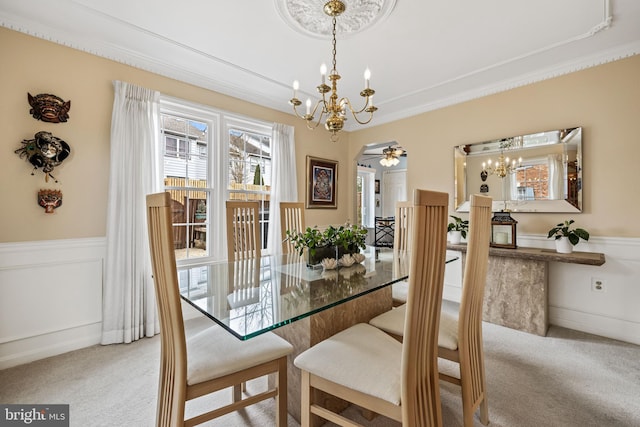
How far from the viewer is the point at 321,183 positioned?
4.50 metres

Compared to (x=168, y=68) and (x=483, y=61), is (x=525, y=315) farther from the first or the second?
(x=168, y=68)

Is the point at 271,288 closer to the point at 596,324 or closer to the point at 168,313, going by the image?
the point at 168,313

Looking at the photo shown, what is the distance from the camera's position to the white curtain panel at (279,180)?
150 inches

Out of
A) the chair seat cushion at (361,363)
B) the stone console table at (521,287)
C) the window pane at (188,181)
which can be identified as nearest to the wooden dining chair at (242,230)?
the window pane at (188,181)

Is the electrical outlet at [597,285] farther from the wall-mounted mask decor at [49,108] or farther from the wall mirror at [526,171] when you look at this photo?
the wall-mounted mask decor at [49,108]

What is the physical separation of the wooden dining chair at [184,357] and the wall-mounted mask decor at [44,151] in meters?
1.82

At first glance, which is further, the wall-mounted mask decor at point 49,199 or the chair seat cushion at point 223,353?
the wall-mounted mask decor at point 49,199

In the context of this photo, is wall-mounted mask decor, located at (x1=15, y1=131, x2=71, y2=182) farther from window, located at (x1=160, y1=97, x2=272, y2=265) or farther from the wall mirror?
the wall mirror

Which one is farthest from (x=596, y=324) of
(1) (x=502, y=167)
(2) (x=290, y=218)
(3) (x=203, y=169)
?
(3) (x=203, y=169)

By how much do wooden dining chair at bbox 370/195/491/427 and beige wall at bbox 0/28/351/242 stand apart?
2.73m

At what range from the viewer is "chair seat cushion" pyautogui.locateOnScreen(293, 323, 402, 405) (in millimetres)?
1101

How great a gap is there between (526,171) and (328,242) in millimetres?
2617

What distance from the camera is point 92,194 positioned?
99.7 inches

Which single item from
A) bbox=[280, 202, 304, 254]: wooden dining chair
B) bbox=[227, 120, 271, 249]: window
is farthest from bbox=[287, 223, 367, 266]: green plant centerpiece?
bbox=[227, 120, 271, 249]: window
